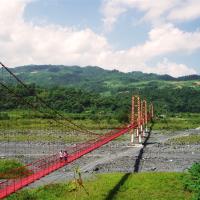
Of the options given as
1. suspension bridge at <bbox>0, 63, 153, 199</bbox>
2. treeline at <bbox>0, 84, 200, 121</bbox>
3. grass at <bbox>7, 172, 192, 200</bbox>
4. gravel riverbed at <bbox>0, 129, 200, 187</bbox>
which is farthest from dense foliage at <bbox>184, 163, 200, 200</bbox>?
treeline at <bbox>0, 84, 200, 121</bbox>

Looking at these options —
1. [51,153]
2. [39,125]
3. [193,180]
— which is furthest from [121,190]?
[39,125]

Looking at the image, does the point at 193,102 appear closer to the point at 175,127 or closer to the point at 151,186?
the point at 175,127

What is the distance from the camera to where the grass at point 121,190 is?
26312 mm

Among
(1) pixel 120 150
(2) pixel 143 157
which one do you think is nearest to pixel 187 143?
(1) pixel 120 150

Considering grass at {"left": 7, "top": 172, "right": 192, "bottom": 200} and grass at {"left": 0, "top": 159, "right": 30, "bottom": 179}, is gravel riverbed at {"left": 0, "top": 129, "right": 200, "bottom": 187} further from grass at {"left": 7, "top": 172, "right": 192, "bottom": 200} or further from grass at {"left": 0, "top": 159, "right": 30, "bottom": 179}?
grass at {"left": 7, "top": 172, "right": 192, "bottom": 200}

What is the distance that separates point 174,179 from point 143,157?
1652cm

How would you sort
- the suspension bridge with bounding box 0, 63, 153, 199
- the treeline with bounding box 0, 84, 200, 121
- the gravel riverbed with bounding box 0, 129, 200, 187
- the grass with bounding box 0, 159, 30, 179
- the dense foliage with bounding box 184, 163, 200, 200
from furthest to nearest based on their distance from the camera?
the treeline with bounding box 0, 84, 200, 121 → the gravel riverbed with bounding box 0, 129, 200, 187 → the grass with bounding box 0, 159, 30, 179 → the dense foliage with bounding box 184, 163, 200, 200 → the suspension bridge with bounding box 0, 63, 153, 199

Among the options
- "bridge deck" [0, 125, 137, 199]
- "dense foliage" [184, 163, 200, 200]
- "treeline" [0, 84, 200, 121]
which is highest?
"treeline" [0, 84, 200, 121]

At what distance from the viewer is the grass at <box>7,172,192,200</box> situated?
26312 millimetres

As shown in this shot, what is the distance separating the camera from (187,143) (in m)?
62.3

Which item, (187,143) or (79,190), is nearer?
(79,190)

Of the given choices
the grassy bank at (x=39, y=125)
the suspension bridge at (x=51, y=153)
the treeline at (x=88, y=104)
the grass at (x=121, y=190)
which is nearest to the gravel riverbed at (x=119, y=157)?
the suspension bridge at (x=51, y=153)

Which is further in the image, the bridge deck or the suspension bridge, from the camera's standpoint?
the suspension bridge

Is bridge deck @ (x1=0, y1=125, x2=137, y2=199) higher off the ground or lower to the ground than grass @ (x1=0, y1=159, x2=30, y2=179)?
higher
